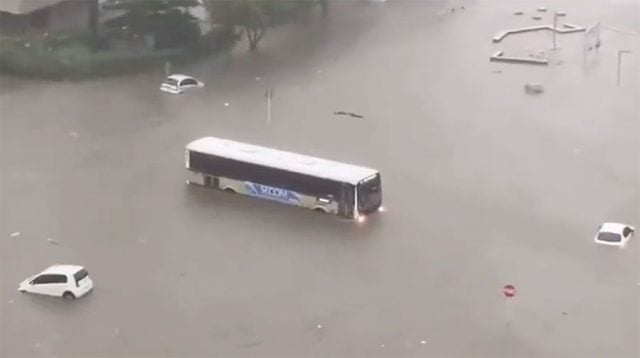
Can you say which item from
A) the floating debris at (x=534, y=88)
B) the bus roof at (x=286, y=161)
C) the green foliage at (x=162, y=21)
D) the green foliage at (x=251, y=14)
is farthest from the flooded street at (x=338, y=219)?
the green foliage at (x=162, y=21)

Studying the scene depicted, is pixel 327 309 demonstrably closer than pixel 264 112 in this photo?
Yes

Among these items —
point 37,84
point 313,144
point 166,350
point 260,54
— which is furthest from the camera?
point 260,54

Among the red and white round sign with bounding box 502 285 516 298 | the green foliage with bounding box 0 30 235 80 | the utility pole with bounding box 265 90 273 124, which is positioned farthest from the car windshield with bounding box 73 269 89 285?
the green foliage with bounding box 0 30 235 80

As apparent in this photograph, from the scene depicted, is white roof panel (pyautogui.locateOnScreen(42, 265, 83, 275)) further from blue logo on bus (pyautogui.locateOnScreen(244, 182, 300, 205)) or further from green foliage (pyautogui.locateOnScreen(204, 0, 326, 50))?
green foliage (pyautogui.locateOnScreen(204, 0, 326, 50))

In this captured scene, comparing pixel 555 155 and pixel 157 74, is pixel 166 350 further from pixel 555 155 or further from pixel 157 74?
pixel 157 74

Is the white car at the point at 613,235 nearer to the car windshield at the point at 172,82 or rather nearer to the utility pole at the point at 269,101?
the utility pole at the point at 269,101

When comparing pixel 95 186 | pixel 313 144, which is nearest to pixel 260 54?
pixel 313 144

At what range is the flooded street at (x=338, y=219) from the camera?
6.84 m

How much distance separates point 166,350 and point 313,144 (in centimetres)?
393

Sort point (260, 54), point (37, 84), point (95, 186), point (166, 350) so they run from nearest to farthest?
point (166, 350), point (95, 186), point (37, 84), point (260, 54)

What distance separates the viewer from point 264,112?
442 inches

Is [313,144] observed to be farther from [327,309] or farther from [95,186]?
[327,309]

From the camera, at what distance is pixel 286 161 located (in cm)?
877

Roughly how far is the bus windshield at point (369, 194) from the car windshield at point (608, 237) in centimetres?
171
